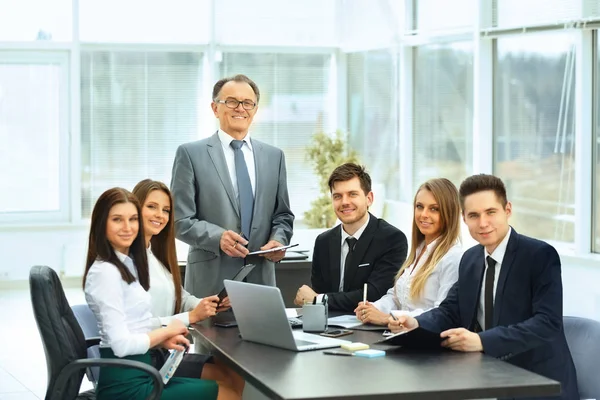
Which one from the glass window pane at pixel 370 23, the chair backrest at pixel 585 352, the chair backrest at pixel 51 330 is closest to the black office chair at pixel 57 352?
the chair backrest at pixel 51 330

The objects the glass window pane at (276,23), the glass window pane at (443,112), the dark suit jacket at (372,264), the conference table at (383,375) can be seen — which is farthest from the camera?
the glass window pane at (276,23)

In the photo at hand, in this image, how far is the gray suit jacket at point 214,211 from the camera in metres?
4.69

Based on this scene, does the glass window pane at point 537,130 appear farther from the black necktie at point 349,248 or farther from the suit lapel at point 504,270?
the suit lapel at point 504,270

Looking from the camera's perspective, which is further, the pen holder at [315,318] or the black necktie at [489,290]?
the pen holder at [315,318]

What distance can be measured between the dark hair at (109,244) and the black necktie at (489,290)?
A: 1304 millimetres

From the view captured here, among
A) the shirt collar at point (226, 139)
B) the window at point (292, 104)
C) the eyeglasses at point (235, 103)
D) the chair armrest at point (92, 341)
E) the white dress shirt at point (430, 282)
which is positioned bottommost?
the chair armrest at point (92, 341)

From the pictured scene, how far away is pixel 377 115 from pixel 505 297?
712 centimetres

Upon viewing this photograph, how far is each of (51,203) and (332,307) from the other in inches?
286

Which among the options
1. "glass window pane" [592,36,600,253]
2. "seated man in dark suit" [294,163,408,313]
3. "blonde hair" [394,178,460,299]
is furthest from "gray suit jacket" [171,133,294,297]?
"glass window pane" [592,36,600,253]

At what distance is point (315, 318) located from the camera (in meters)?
Answer: 3.79

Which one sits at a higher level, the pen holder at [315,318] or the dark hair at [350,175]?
the dark hair at [350,175]

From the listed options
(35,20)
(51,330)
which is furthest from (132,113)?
(51,330)

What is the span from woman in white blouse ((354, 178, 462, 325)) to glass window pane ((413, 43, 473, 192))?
4717 millimetres

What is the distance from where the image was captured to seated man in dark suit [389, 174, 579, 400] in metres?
3.37
